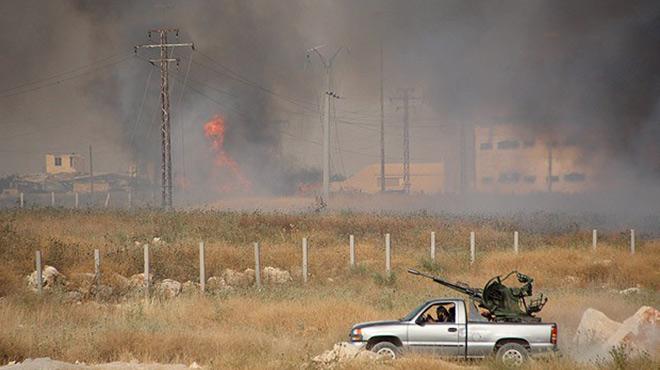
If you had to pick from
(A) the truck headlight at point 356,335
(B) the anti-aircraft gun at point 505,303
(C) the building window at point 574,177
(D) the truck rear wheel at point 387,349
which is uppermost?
(C) the building window at point 574,177

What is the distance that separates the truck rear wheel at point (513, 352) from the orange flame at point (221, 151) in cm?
5727

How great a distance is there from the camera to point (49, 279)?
72.5ft

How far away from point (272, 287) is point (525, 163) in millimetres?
41654

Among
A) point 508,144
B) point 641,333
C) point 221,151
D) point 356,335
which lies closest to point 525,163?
point 508,144

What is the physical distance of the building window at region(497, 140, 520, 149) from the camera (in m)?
59.7

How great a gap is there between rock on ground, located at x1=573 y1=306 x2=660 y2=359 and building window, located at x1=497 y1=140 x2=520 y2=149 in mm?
44425

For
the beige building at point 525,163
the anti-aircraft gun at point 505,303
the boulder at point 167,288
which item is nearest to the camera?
the anti-aircraft gun at point 505,303

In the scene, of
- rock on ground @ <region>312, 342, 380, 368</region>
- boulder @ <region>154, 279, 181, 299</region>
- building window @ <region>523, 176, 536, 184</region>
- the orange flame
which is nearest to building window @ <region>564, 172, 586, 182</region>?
building window @ <region>523, 176, 536, 184</region>

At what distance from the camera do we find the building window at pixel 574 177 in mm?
56362

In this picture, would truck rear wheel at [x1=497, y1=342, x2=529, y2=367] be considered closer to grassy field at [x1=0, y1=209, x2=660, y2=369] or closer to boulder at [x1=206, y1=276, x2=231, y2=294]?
grassy field at [x1=0, y1=209, x2=660, y2=369]

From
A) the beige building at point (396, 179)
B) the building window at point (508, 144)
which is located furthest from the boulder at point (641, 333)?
the beige building at point (396, 179)

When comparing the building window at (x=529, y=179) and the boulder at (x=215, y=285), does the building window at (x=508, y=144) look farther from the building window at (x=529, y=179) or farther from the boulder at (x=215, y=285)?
the boulder at (x=215, y=285)

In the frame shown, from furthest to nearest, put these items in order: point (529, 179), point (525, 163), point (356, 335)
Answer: point (529, 179) < point (525, 163) < point (356, 335)

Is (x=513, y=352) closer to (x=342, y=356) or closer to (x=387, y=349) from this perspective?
(x=387, y=349)
